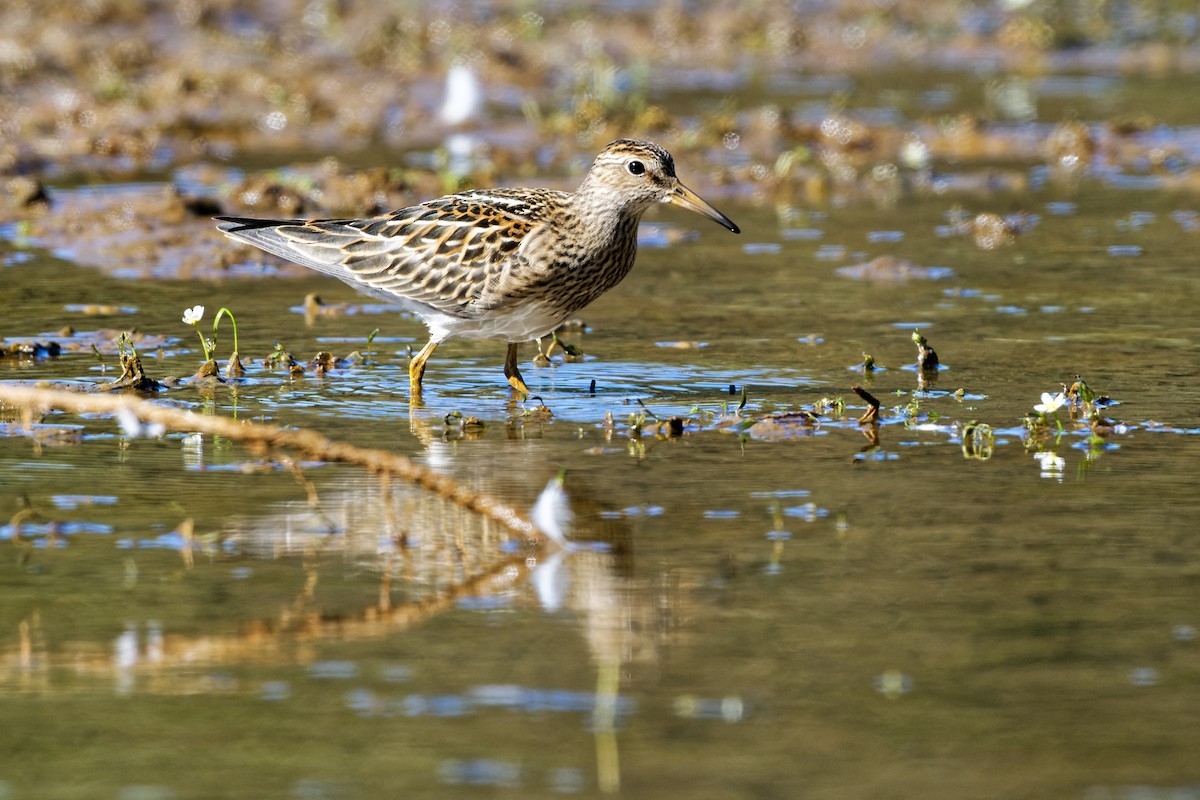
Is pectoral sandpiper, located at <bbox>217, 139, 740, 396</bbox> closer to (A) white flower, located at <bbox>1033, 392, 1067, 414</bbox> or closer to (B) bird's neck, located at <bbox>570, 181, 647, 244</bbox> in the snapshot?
(B) bird's neck, located at <bbox>570, 181, 647, 244</bbox>

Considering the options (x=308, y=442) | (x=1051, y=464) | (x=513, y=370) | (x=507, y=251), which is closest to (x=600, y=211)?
(x=507, y=251)

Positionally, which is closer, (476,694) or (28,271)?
(476,694)

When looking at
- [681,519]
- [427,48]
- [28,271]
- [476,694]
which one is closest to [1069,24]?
[427,48]

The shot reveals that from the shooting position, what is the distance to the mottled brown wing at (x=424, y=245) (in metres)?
9.11

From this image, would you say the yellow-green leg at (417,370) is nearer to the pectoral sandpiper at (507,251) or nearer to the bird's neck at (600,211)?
the pectoral sandpiper at (507,251)

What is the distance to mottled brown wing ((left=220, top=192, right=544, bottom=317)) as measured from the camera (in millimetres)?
9109

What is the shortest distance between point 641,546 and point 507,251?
3180 millimetres

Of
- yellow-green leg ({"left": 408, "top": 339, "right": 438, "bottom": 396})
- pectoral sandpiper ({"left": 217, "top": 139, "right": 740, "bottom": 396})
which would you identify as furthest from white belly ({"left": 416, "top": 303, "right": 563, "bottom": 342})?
yellow-green leg ({"left": 408, "top": 339, "right": 438, "bottom": 396})

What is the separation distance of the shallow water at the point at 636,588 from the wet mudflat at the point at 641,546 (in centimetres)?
2

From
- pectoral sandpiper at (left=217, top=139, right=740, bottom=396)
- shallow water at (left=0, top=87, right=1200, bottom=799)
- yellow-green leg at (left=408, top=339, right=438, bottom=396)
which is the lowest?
shallow water at (left=0, top=87, right=1200, bottom=799)

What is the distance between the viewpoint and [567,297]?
9.15 meters

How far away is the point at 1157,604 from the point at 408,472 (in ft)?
8.18

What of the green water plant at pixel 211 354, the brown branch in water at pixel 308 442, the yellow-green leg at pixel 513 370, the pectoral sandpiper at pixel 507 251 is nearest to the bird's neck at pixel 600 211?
the pectoral sandpiper at pixel 507 251

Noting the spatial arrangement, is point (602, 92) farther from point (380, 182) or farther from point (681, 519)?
point (681, 519)
